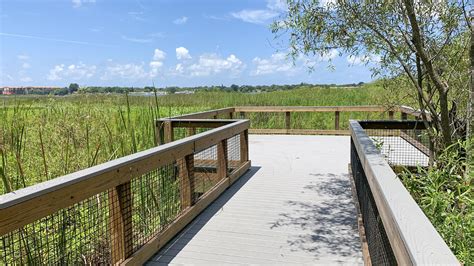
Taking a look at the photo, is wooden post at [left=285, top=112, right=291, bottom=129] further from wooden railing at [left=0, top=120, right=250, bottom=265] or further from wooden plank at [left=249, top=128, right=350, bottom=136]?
wooden railing at [left=0, top=120, right=250, bottom=265]

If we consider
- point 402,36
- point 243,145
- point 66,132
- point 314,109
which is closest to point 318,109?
point 314,109

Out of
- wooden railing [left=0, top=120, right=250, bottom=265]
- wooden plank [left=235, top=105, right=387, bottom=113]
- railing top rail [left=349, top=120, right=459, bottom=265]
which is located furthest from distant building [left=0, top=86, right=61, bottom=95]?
wooden plank [left=235, top=105, right=387, bottom=113]

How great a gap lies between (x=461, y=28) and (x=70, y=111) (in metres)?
4.34

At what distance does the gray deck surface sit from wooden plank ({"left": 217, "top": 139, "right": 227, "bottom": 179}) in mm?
228

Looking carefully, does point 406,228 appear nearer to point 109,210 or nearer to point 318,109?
point 109,210

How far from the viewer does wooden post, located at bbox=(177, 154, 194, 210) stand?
3544 mm

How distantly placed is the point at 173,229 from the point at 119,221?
81cm

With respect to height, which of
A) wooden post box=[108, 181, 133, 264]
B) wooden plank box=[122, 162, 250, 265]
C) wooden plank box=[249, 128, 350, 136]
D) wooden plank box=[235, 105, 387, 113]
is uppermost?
wooden plank box=[235, 105, 387, 113]

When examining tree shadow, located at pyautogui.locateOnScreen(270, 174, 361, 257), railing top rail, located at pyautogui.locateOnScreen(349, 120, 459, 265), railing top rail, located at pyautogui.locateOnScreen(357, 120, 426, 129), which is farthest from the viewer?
railing top rail, located at pyautogui.locateOnScreen(357, 120, 426, 129)

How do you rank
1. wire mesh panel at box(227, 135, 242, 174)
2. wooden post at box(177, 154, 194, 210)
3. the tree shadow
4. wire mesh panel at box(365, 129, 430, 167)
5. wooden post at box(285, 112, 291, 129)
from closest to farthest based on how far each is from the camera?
1. the tree shadow
2. wooden post at box(177, 154, 194, 210)
3. wire mesh panel at box(227, 135, 242, 174)
4. wire mesh panel at box(365, 129, 430, 167)
5. wooden post at box(285, 112, 291, 129)

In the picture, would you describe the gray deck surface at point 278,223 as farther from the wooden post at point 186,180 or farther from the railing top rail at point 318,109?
the railing top rail at point 318,109

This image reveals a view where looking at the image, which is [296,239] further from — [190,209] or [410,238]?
[410,238]

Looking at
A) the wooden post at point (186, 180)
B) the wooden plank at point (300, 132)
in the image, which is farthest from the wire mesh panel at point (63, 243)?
the wooden plank at point (300, 132)

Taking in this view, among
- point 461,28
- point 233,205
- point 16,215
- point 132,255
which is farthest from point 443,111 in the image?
point 16,215
